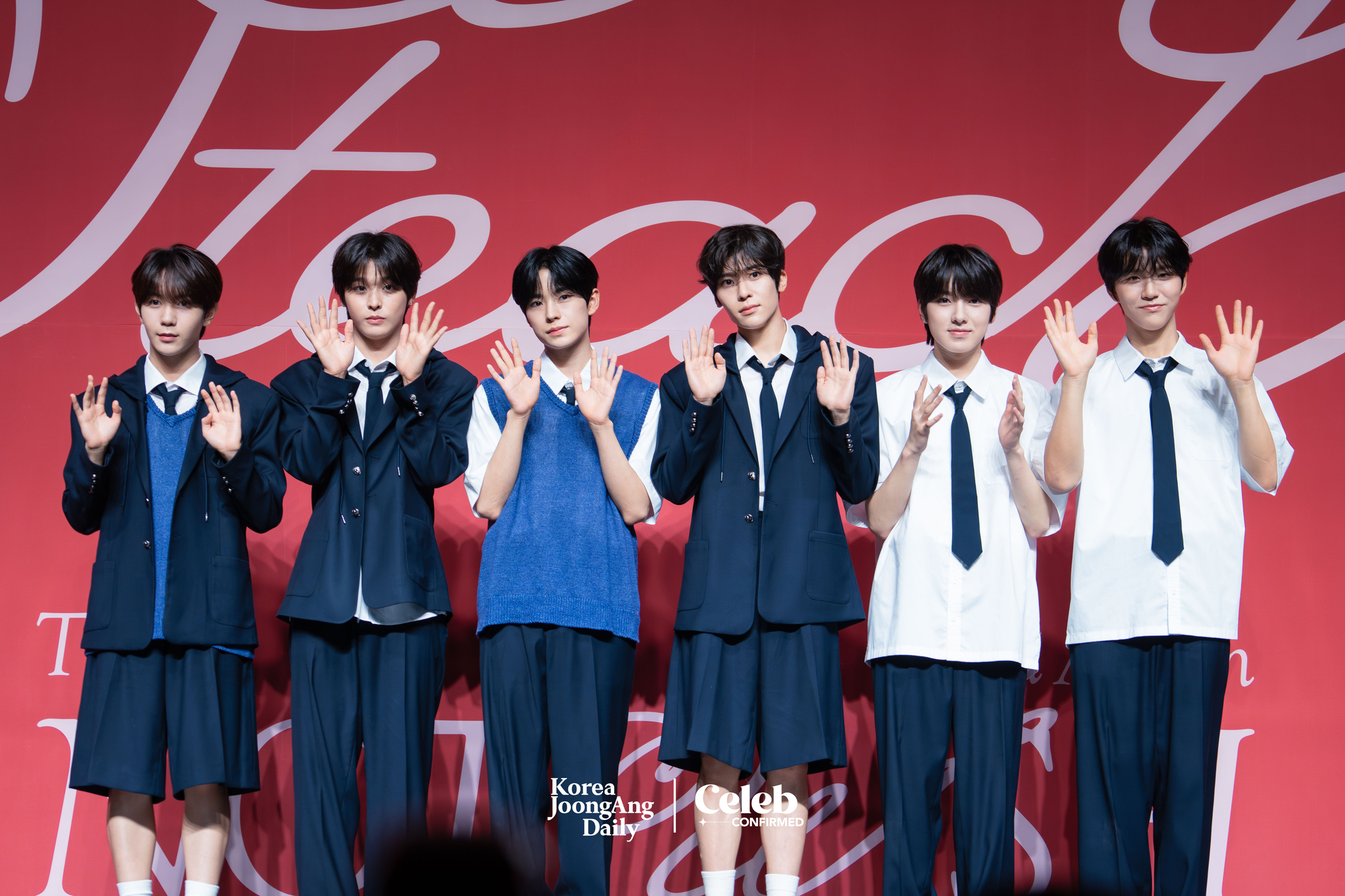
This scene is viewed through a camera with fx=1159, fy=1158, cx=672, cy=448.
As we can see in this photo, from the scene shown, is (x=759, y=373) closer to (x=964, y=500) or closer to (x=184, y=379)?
(x=964, y=500)

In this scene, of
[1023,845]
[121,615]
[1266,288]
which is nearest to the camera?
[121,615]

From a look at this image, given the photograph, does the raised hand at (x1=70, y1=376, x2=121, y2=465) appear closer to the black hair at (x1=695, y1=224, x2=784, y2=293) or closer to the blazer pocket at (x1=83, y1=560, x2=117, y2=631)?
the blazer pocket at (x1=83, y1=560, x2=117, y2=631)

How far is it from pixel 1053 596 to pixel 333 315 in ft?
7.73

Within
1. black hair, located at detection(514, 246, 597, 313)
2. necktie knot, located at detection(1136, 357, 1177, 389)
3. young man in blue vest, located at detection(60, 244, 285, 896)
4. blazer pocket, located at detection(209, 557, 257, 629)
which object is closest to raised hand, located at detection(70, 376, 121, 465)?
young man in blue vest, located at detection(60, 244, 285, 896)

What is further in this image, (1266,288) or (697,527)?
(1266,288)

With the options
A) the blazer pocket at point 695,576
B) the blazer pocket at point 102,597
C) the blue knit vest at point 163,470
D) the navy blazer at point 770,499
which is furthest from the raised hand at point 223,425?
the blazer pocket at point 695,576

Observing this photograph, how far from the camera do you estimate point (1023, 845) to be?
11.8 feet

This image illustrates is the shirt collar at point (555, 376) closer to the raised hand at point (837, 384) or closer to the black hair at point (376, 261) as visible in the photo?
the black hair at point (376, 261)

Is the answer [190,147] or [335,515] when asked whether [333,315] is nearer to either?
[335,515]

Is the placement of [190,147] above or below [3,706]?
above

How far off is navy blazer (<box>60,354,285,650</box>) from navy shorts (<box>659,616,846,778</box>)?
1141mm

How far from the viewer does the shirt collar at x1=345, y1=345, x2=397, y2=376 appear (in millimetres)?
3088

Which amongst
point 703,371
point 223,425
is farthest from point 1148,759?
point 223,425

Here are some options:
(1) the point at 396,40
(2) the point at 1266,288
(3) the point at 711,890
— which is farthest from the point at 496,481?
(2) the point at 1266,288
